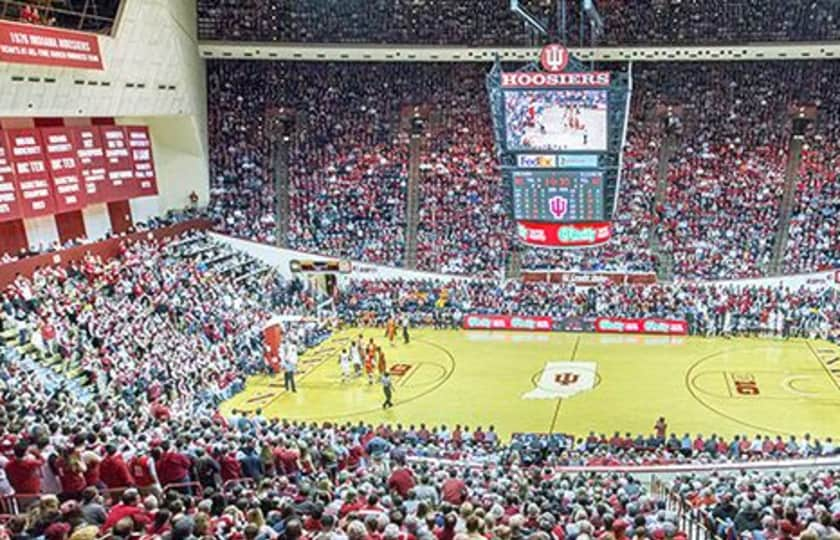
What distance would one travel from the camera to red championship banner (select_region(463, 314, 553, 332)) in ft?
109

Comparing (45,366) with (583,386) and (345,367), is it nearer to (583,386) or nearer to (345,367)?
(345,367)

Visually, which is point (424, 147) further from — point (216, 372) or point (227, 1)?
point (216, 372)

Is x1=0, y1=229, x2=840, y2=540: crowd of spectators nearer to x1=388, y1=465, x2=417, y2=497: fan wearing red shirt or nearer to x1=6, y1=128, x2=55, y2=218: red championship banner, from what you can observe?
x1=388, y1=465, x2=417, y2=497: fan wearing red shirt

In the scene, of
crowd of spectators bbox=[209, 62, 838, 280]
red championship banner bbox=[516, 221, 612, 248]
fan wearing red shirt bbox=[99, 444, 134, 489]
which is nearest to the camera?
fan wearing red shirt bbox=[99, 444, 134, 489]

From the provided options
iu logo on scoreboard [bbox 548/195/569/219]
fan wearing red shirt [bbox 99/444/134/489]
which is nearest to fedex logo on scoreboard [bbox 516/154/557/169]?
iu logo on scoreboard [bbox 548/195/569/219]

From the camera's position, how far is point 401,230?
130ft

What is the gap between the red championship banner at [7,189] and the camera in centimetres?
2703

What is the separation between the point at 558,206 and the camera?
26516 mm

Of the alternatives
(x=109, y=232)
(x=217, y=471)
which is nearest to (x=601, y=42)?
(x=109, y=232)

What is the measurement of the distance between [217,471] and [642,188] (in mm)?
31895

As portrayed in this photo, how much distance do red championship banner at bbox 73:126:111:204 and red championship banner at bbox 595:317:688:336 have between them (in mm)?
20753

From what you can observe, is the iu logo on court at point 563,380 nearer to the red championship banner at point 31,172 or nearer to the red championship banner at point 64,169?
the red championship banner at point 31,172

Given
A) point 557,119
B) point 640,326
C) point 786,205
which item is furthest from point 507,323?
point 786,205

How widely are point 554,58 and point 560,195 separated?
170 inches
